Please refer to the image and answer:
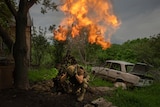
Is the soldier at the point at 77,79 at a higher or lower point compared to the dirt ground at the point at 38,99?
higher

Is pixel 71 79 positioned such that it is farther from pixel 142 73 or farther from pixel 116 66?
pixel 142 73

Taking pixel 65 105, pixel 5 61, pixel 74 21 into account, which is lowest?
pixel 65 105

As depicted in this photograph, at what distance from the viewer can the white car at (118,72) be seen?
1722 cm

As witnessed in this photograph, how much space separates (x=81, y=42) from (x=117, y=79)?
420 inches

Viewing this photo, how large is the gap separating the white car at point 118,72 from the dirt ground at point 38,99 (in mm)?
4263

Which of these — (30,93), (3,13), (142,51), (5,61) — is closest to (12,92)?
(30,93)

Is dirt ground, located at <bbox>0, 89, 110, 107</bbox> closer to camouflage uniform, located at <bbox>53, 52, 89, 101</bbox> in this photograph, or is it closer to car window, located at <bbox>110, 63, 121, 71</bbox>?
camouflage uniform, located at <bbox>53, 52, 89, 101</bbox>

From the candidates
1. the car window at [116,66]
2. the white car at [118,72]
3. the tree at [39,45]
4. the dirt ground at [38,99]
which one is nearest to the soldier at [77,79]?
the dirt ground at [38,99]

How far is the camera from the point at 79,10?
1445 cm

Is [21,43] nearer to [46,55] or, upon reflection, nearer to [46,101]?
[46,101]

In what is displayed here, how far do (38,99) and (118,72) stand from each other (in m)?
7.06

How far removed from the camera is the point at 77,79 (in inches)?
470

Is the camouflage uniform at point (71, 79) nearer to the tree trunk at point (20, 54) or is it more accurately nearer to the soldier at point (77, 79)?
the soldier at point (77, 79)

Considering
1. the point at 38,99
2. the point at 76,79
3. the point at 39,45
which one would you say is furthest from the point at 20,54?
the point at 39,45
